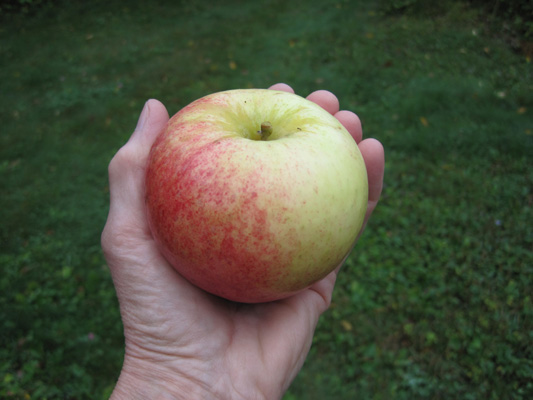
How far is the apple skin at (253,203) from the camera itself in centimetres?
152

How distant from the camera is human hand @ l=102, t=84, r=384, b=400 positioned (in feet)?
6.23

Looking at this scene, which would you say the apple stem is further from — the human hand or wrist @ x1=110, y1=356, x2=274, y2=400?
wrist @ x1=110, y1=356, x2=274, y2=400

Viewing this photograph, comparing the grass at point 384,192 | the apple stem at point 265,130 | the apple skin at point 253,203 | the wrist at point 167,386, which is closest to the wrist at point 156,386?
the wrist at point 167,386

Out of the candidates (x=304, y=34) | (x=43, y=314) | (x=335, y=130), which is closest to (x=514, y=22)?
(x=304, y=34)

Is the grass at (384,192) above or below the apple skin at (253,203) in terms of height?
below

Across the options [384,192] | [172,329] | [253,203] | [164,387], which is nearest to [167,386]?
[164,387]

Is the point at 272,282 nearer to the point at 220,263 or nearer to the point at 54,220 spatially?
the point at 220,263

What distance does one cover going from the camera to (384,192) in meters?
4.23

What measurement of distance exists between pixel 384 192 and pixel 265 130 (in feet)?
8.88

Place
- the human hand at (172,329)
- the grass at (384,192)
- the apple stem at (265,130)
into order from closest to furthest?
1. the apple stem at (265,130)
2. the human hand at (172,329)
3. the grass at (384,192)

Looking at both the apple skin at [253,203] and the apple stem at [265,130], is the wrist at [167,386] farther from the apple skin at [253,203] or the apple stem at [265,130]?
the apple stem at [265,130]

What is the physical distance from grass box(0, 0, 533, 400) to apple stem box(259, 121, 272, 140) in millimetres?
2076

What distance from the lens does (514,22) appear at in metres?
6.25

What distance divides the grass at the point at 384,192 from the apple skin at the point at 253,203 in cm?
183
